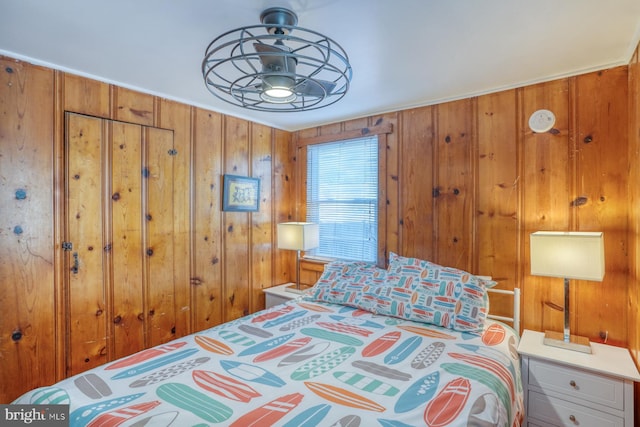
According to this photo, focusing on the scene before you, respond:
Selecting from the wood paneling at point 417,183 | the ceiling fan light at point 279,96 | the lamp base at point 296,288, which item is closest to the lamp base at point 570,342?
the wood paneling at point 417,183

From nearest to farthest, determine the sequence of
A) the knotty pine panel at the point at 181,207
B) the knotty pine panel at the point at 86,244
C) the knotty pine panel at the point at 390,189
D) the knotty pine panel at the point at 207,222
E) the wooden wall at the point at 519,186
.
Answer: the wooden wall at the point at 519,186 → the knotty pine panel at the point at 86,244 → the knotty pine panel at the point at 181,207 → the knotty pine panel at the point at 207,222 → the knotty pine panel at the point at 390,189

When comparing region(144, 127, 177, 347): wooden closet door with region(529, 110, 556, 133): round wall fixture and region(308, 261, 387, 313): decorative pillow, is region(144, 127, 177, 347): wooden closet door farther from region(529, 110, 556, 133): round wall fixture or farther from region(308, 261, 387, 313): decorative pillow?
region(529, 110, 556, 133): round wall fixture

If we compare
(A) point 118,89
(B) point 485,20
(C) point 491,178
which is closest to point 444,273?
(C) point 491,178

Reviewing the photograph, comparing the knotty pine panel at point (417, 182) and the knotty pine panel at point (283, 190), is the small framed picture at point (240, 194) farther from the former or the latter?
the knotty pine panel at point (417, 182)

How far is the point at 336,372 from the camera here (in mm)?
1515

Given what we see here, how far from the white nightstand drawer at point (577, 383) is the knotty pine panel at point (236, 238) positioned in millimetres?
2422

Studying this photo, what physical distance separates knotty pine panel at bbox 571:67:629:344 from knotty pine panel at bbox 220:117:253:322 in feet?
8.84

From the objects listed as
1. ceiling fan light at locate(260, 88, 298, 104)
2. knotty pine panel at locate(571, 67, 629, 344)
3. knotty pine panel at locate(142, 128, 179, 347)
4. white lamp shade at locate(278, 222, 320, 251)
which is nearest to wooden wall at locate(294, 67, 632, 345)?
knotty pine panel at locate(571, 67, 629, 344)

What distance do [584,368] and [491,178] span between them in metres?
1.33

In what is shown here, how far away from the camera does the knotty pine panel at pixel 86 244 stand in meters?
2.16

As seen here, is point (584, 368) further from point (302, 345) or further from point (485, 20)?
point (485, 20)

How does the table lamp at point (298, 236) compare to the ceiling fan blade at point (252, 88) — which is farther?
the table lamp at point (298, 236)

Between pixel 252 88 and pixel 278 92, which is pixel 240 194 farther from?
pixel 278 92

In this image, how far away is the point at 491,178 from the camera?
2.48 meters
